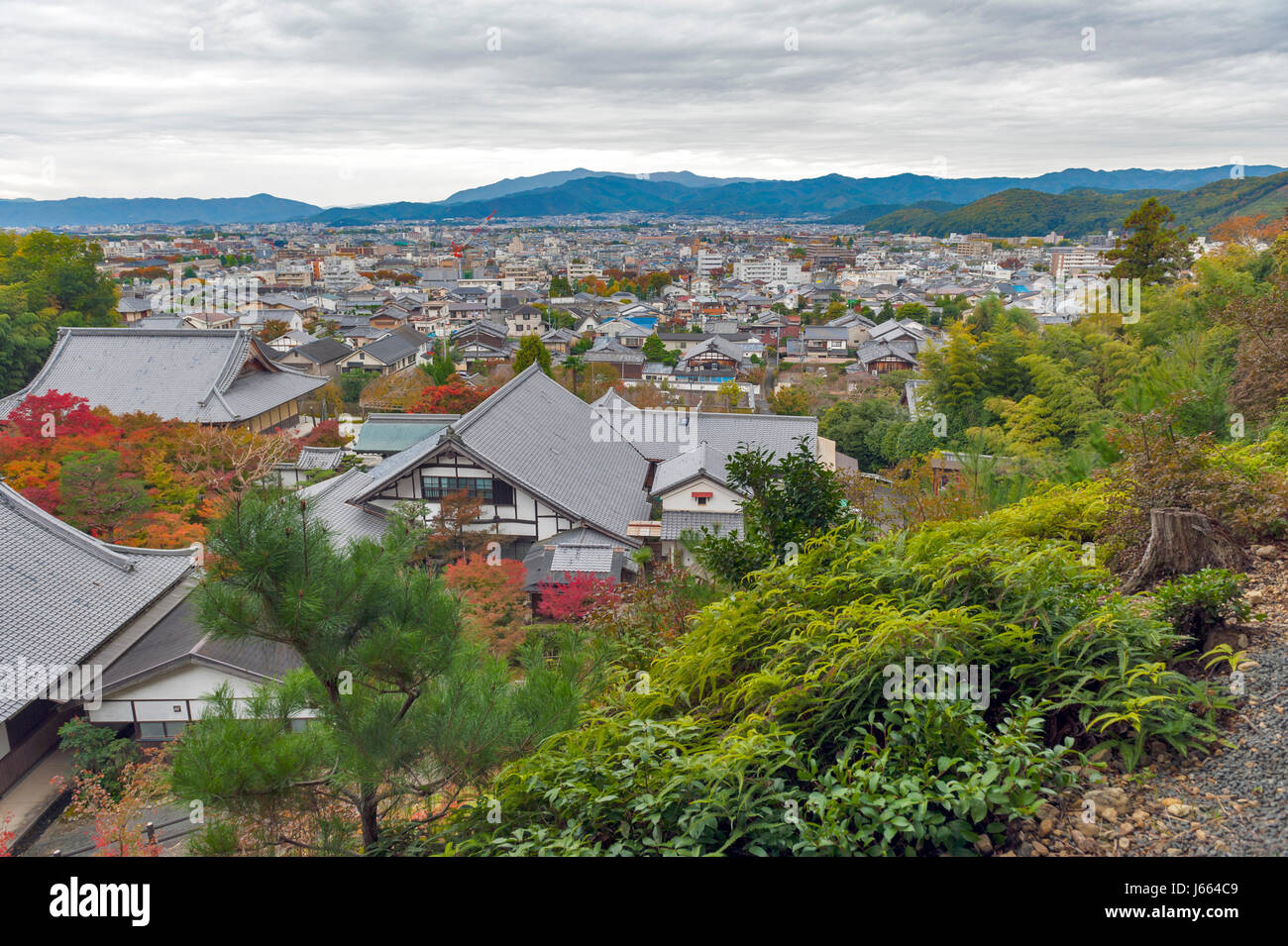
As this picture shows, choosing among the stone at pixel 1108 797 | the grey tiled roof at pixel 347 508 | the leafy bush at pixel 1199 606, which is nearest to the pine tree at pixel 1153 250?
the grey tiled roof at pixel 347 508

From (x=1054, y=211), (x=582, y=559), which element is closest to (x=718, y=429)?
(x=582, y=559)

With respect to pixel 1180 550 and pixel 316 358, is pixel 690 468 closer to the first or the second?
pixel 1180 550

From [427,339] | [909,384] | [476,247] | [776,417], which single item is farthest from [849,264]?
[776,417]

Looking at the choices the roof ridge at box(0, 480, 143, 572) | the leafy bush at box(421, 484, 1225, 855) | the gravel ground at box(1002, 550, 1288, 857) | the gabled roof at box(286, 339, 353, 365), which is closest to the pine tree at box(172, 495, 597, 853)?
the leafy bush at box(421, 484, 1225, 855)

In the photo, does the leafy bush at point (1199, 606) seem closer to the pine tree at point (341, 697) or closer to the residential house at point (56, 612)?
the pine tree at point (341, 697)

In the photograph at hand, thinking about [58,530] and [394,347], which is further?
[394,347]
